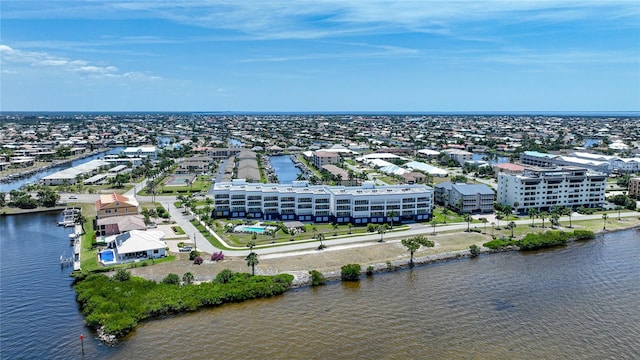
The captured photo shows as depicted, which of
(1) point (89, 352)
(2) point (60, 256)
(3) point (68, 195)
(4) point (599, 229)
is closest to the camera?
(1) point (89, 352)

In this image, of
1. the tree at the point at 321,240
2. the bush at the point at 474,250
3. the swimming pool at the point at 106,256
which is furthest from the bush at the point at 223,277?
the bush at the point at 474,250

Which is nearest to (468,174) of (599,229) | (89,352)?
(599,229)

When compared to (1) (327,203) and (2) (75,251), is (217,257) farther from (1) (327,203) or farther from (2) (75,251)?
(1) (327,203)

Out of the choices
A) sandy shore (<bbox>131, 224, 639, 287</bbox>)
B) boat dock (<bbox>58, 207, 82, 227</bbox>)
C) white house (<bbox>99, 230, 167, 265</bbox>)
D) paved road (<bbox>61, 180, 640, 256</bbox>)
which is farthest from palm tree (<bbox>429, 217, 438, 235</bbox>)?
boat dock (<bbox>58, 207, 82, 227</bbox>)

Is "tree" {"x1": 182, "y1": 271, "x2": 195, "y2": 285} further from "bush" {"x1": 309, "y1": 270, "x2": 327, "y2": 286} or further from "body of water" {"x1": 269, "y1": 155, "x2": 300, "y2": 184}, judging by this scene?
"body of water" {"x1": 269, "y1": 155, "x2": 300, "y2": 184}

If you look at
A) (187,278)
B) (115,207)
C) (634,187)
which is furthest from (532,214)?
(115,207)

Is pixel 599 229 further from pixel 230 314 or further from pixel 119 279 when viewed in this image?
pixel 119 279
